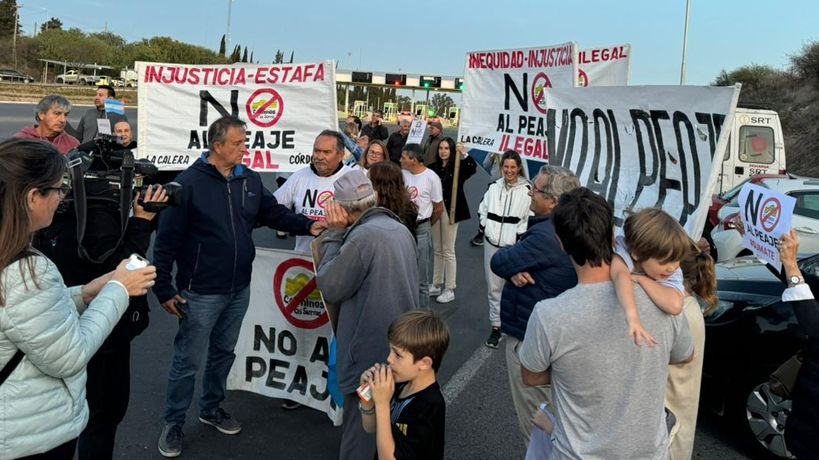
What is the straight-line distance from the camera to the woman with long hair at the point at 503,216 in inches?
227

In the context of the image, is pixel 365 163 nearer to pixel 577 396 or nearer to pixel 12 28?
pixel 577 396

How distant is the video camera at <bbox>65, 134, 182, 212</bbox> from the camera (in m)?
2.72

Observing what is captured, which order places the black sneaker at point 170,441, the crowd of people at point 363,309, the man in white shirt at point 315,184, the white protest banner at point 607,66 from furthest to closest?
the white protest banner at point 607,66
the man in white shirt at point 315,184
the black sneaker at point 170,441
the crowd of people at point 363,309

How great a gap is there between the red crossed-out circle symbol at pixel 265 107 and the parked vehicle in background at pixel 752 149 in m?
10.9

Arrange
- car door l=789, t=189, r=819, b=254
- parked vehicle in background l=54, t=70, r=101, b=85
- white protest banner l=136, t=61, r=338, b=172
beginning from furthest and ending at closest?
1. parked vehicle in background l=54, t=70, r=101, b=85
2. car door l=789, t=189, r=819, b=254
3. white protest banner l=136, t=61, r=338, b=172

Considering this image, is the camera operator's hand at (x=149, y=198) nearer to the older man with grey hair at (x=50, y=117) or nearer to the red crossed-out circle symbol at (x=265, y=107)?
the red crossed-out circle symbol at (x=265, y=107)

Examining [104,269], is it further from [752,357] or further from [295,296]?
[752,357]

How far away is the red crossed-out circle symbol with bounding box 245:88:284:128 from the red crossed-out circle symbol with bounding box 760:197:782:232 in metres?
3.69

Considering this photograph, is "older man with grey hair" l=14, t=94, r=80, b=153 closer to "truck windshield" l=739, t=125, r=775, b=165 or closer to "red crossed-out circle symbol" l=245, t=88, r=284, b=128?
"red crossed-out circle symbol" l=245, t=88, r=284, b=128

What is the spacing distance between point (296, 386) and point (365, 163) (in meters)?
2.77

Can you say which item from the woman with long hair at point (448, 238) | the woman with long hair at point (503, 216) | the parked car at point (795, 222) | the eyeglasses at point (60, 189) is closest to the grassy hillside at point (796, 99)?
the parked car at point (795, 222)

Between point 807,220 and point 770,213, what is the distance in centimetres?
678

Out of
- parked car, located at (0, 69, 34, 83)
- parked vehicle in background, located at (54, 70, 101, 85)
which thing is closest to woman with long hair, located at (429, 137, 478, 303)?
parked car, located at (0, 69, 34, 83)

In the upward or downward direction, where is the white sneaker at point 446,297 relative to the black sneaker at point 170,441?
upward
